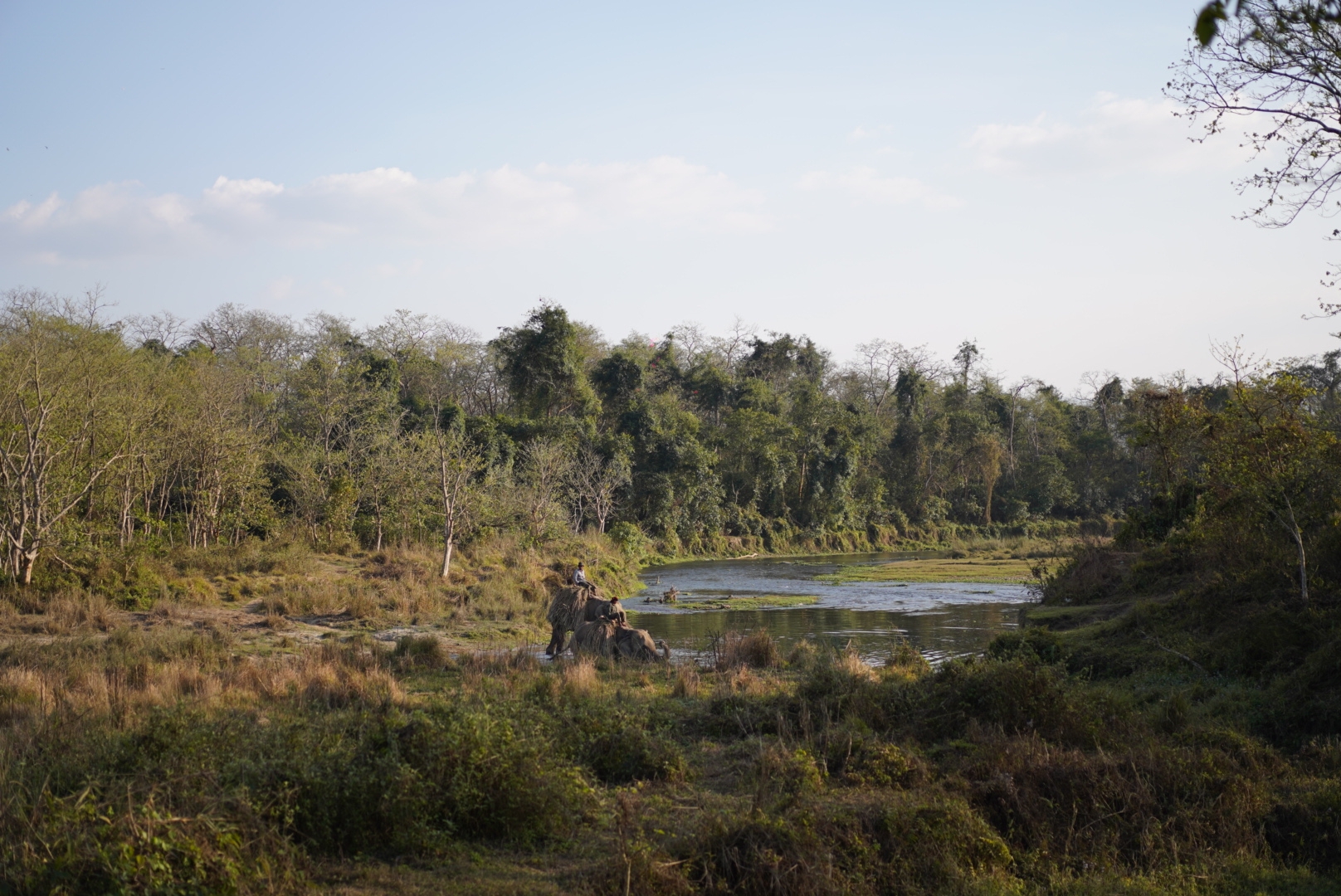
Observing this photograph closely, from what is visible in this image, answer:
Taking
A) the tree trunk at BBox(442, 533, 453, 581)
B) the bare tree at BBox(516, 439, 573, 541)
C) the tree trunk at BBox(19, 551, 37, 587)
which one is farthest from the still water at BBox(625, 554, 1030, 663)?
the tree trunk at BBox(19, 551, 37, 587)

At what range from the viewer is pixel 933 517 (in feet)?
219

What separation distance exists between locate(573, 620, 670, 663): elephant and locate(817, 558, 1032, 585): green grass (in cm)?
2206

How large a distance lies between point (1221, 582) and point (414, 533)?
25300mm

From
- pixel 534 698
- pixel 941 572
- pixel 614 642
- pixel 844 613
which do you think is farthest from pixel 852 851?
pixel 941 572

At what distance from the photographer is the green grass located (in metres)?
38.4

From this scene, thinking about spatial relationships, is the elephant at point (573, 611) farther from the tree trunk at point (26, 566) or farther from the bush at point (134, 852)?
the bush at point (134, 852)

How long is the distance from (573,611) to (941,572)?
91.0 feet

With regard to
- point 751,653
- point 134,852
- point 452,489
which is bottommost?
point 751,653

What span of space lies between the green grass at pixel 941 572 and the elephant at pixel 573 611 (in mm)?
21839

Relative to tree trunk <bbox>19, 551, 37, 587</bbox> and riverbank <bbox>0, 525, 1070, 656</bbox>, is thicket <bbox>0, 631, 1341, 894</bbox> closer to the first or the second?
riverbank <bbox>0, 525, 1070, 656</bbox>

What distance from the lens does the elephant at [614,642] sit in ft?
54.9

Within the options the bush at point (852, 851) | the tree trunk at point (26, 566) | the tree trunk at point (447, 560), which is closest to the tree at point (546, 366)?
the tree trunk at point (447, 560)

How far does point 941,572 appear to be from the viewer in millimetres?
41594

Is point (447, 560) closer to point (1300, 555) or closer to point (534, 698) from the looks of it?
point (534, 698)
